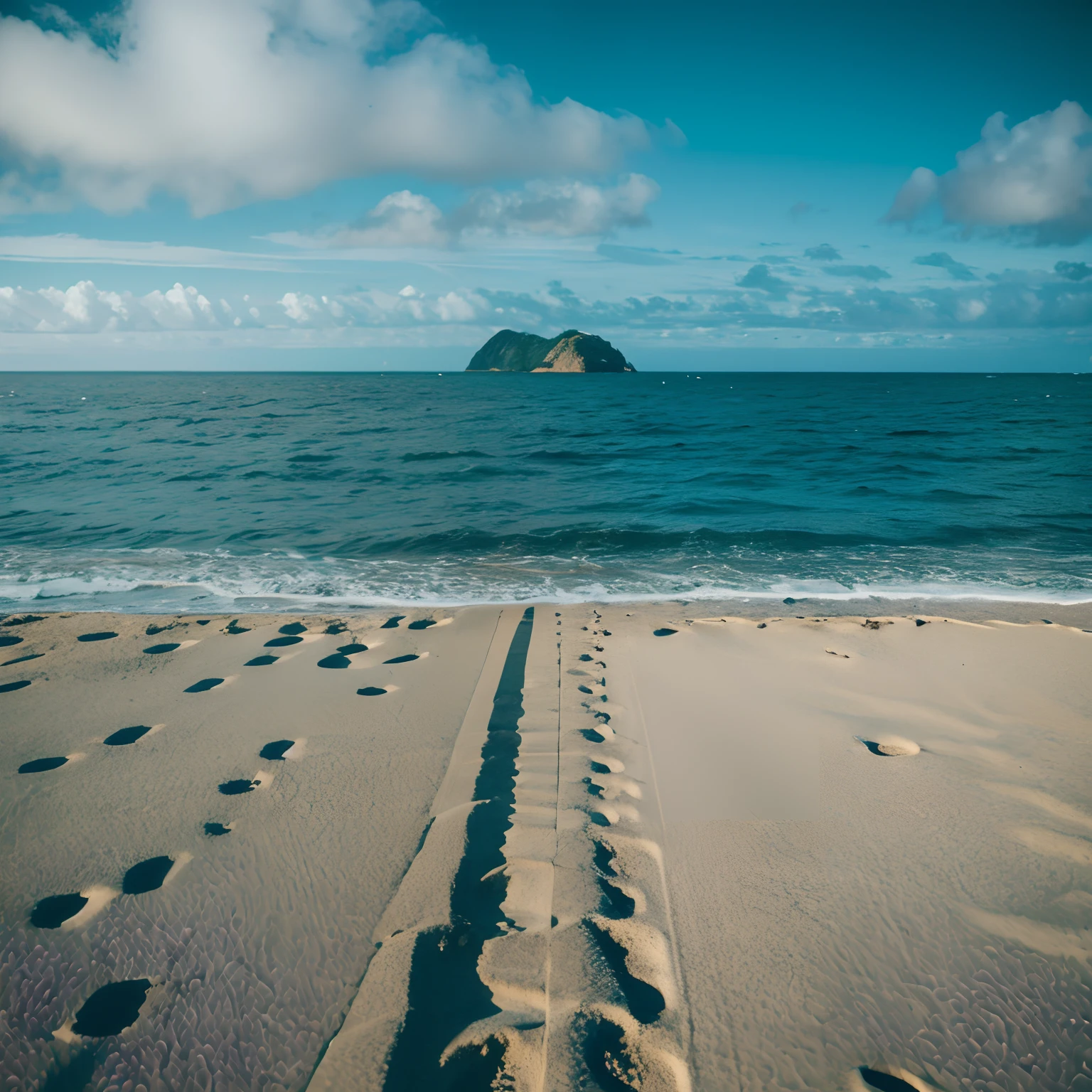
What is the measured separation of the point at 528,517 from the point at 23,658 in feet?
27.2

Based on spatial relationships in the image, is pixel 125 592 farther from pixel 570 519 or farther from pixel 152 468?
pixel 152 468

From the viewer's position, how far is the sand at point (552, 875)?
219 cm

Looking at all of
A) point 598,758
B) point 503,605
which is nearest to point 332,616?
point 503,605

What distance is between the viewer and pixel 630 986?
2393 mm

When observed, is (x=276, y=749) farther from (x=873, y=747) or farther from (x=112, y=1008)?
(x=873, y=747)

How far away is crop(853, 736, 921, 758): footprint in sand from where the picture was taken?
3.98 metres

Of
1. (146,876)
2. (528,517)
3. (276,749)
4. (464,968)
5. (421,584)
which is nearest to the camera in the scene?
(464,968)

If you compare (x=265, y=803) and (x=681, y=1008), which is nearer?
(x=681, y=1008)

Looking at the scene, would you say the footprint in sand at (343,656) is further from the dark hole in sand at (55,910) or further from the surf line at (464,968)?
the dark hole in sand at (55,910)

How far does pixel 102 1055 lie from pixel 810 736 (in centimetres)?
410

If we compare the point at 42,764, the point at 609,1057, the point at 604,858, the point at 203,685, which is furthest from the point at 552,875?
the point at 203,685

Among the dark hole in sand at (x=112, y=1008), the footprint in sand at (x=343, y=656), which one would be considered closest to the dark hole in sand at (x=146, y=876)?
the dark hole in sand at (x=112, y=1008)

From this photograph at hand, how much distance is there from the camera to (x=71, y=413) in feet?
129

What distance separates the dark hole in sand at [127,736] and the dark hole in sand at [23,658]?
2.14 meters
